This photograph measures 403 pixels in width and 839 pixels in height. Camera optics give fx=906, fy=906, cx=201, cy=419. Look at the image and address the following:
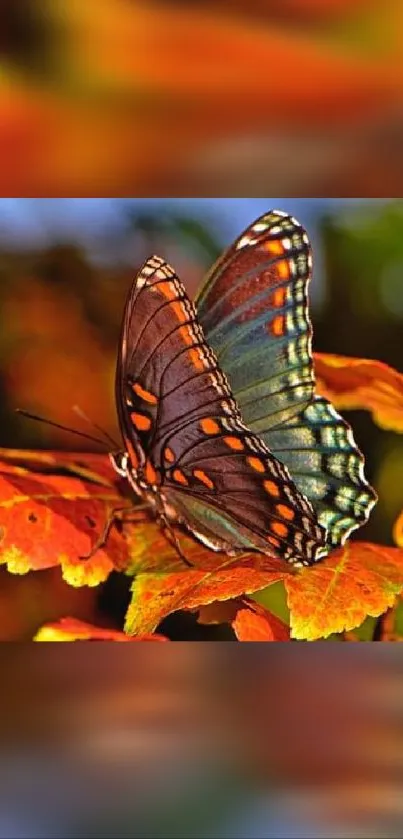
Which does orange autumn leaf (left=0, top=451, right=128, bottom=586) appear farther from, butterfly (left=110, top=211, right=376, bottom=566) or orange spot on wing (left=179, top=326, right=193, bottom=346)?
orange spot on wing (left=179, top=326, right=193, bottom=346)

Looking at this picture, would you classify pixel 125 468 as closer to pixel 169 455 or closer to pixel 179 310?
pixel 169 455

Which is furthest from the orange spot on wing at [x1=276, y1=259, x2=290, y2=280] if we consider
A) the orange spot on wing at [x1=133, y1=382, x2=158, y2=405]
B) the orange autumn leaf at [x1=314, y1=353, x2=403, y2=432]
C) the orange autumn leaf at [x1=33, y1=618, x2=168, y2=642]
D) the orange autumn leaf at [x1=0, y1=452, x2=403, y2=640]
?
the orange autumn leaf at [x1=33, y1=618, x2=168, y2=642]

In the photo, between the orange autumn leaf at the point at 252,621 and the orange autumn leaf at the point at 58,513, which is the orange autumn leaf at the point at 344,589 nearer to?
the orange autumn leaf at the point at 252,621

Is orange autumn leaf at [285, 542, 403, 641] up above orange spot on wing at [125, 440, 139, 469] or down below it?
below

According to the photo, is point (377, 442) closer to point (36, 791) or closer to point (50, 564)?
point (50, 564)

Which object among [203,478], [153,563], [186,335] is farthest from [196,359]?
[153,563]
